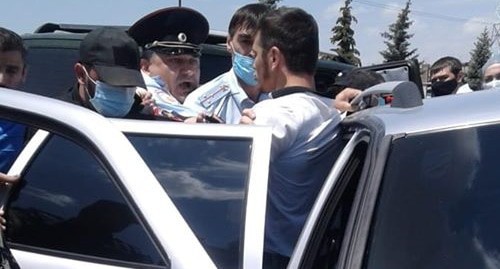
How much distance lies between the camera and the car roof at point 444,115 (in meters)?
2.11

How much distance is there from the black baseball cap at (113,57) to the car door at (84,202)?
25.5 inches

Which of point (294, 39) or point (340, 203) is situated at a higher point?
point (294, 39)

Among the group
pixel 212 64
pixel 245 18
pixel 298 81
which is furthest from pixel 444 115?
pixel 212 64

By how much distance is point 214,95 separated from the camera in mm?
4664

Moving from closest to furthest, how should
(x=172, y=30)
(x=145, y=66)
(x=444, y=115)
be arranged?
(x=444, y=115)
(x=172, y=30)
(x=145, y=66)

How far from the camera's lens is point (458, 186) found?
2041 mm

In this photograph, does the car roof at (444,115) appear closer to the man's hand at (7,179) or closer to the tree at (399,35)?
the man's hand at (7,179)

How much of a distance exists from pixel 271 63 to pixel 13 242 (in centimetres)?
115

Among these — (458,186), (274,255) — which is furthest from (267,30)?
(458,186)

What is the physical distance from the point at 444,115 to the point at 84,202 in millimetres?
1152

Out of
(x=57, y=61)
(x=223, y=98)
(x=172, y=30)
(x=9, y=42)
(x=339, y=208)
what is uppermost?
(x=172, y=30)

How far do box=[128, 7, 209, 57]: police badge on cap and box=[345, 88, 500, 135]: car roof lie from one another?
2220mm

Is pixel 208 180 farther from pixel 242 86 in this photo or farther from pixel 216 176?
pixel 242 86

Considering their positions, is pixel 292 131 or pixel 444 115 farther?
pixel 292 131
